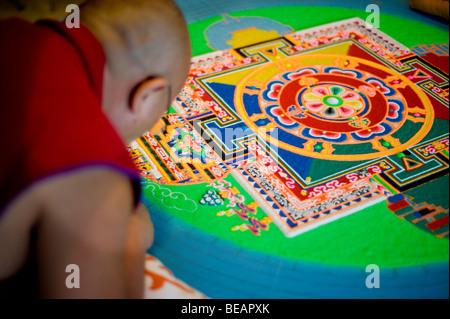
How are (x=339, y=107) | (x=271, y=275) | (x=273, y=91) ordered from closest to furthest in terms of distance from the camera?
(x=271, y=275) → (x=339, y=107) → (x=273, y=91)

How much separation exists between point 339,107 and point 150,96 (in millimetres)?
1708

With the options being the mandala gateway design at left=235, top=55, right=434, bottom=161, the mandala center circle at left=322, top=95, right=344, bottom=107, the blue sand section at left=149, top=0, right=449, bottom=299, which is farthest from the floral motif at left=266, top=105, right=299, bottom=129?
the blue sand section at left=149, top=0, right=449, bottom=299

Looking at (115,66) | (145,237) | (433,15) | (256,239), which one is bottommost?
(256,239)

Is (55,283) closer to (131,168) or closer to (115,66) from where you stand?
(131,168)

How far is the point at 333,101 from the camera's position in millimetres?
2814

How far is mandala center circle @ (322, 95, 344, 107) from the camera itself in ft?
9.16

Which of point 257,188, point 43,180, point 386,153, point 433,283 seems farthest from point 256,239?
point 43,180

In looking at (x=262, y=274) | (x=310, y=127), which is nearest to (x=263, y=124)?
(x=310, y=127)

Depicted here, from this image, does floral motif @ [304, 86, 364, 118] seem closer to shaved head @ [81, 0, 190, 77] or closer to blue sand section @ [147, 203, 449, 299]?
blue sand section @ [147, 203, 449, 299]

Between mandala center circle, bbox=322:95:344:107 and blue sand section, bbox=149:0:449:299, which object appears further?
mandala center circle, bbox=322:95:344:107

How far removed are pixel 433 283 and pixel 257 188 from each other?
31.3 inches

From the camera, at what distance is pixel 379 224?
2094mm

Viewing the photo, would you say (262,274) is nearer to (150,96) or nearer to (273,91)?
(150,96)

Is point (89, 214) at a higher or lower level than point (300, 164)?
higher
